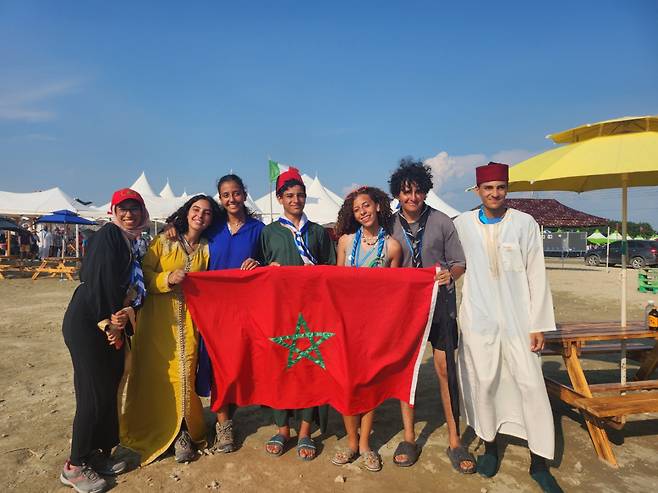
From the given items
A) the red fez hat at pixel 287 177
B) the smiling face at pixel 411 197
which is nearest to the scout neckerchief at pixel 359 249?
the smiling face at pixel 411 197

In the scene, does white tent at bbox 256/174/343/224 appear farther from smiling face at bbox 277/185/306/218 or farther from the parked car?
smiling face at bbox 277/185/306/218

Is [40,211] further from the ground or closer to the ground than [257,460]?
further from the ground

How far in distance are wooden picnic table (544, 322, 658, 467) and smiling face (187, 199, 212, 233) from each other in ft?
9.88

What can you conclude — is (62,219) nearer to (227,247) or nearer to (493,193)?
(227,247)

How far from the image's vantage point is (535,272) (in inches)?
122

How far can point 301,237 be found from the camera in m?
3.51

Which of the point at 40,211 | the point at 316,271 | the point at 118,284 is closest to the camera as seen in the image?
the point at 118,284

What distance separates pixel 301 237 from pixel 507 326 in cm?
170

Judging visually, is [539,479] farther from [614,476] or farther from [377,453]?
[377,453]

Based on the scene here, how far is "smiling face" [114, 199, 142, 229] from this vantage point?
303cm

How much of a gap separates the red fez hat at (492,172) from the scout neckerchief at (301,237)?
4.64 feet

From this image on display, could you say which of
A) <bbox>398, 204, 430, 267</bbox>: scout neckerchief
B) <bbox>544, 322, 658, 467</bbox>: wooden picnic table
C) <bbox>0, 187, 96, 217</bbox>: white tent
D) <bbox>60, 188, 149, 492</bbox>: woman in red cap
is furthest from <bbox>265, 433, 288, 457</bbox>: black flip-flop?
<bbox>0, 187, 96, 217</bbox>: white tent

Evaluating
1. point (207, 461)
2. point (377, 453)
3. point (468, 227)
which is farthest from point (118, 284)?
point (468, 227)

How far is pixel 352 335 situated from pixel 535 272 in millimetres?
1418
